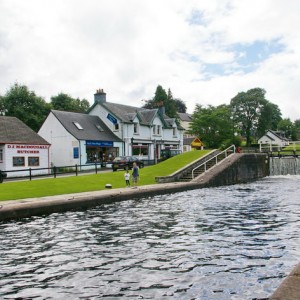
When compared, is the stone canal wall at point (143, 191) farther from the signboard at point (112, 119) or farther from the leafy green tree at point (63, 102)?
the leafy green tree at point (63, 102)

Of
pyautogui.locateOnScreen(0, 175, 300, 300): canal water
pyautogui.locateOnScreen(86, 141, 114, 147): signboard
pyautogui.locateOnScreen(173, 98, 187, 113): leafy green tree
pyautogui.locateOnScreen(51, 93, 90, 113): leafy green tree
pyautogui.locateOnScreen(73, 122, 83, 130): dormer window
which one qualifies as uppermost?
pyautogui.locateOnScreen(173, 98, 187, 113): leafy green tree

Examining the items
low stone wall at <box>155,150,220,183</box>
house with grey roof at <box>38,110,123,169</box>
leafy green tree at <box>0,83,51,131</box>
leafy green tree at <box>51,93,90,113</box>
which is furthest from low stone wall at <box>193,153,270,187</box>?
leafy green tree at <box>51,93,90,113</box>

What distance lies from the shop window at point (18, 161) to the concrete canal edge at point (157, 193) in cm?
1868

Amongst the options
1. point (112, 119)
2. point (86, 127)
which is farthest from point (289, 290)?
point (112, 119)

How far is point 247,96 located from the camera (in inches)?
3952

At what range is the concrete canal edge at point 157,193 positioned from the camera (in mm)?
6099

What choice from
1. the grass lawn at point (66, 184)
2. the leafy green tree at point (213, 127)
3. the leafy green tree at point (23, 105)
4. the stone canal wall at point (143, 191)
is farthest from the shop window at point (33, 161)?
the leafy green tree at point (213, 127)

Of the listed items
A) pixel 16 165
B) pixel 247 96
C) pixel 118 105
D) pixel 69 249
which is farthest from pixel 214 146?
pixel 69 249

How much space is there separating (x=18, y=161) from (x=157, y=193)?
2058 cm

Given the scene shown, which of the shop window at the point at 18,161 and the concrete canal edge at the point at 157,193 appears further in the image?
the shop window at the point at 18,161

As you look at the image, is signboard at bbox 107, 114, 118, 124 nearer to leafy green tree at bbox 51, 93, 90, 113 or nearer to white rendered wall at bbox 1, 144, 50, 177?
white rendered wall at bbox 1, 144, 50, 177

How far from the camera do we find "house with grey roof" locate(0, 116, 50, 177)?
128 feet

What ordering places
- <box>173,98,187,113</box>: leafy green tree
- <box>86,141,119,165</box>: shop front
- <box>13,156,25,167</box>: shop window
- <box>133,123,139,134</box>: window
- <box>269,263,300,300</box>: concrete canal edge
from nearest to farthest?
<box>269,263,300,300</box>: concrete canal edge < <box>13,156,25,167</box>: shop window < <box>86,141,119,165</box>: shop front < <box>133,123,139,134</box>: window < <box>173,98,187,113</box>: leafy green tree

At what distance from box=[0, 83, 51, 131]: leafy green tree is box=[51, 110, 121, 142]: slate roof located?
15.4 m
